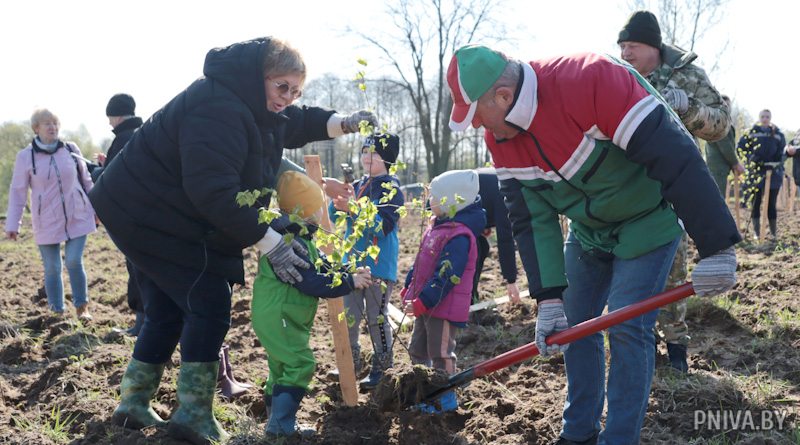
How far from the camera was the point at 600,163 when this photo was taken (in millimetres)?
2701

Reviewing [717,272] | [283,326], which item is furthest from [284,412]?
[717,272]

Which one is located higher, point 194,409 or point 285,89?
point 285,89

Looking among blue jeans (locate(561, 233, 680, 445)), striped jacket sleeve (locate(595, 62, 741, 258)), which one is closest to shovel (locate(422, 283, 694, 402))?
blue jeans (locate(561, 233, 680, 445))

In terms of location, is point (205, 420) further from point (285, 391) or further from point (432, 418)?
point (432, 418)

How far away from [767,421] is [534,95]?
6.71ft

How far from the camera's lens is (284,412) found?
3.32m

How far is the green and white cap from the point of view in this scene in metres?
2.61

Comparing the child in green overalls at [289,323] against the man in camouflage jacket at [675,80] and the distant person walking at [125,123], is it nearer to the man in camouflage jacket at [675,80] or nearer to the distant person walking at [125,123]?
the man in camouflage jacket at [675,80]

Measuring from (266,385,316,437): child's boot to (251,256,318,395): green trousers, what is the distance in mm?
35

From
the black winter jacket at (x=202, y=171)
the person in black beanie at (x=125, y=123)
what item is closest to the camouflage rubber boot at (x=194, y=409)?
the black winter jacket at (x=202, y=171)

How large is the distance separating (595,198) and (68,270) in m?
5.35

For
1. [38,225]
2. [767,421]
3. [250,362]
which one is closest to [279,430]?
[250,362]

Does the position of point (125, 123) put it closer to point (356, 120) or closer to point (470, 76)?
point (356, 120)

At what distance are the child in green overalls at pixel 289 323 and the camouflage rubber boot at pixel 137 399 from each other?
2.01 feet
